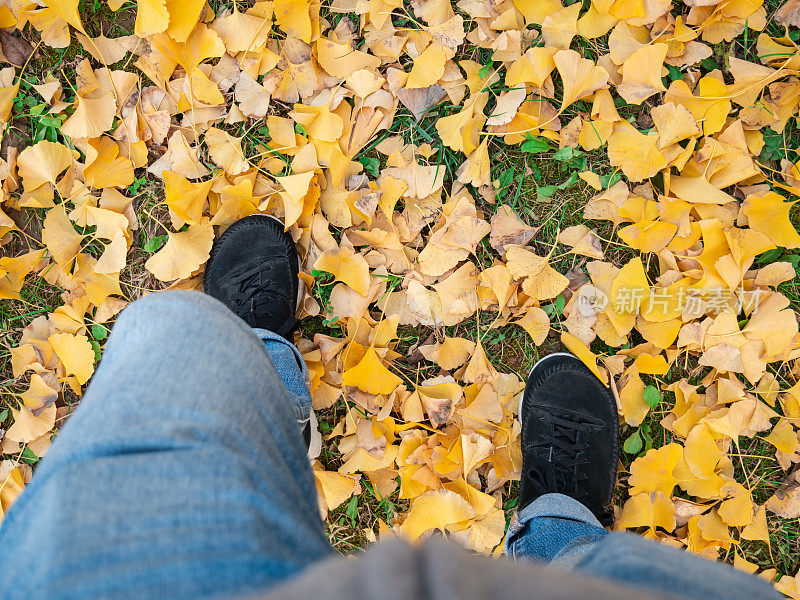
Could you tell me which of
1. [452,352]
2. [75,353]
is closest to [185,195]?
[75,353]

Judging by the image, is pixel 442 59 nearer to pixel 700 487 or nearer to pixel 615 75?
pixel 615 75

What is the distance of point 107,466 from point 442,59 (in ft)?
3.46

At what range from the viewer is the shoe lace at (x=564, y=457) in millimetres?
1266

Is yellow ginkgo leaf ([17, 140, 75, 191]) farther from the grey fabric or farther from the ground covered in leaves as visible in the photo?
the grey fabric

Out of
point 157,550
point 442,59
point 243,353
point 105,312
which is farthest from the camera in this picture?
point 105,312

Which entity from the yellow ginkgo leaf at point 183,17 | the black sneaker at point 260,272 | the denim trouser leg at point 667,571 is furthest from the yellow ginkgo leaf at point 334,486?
the yellow ginkgo leaf at point 183,17

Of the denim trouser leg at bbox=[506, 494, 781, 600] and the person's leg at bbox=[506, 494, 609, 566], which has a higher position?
the denim trouser leg at bbox=[506, 494, 781, 600]

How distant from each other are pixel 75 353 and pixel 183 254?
1.18 feet

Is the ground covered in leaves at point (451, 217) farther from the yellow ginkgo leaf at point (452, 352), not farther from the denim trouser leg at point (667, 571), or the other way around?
the denim trouser leg at point (667, 571)

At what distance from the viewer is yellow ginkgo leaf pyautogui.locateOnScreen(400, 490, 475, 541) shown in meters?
1.17

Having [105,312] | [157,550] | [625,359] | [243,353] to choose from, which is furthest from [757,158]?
[105,312]

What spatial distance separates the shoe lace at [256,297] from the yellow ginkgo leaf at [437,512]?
0.51m

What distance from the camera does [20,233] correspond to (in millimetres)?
1340

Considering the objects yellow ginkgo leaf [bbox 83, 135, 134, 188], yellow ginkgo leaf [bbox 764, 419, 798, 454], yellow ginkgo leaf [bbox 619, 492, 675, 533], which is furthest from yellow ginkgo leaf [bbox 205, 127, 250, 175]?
yellow ginkgo leaf [bbox 764, 419, 798, 454]
